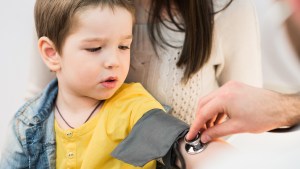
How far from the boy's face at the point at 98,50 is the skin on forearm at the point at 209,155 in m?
0.25

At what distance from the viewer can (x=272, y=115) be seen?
0.73 m

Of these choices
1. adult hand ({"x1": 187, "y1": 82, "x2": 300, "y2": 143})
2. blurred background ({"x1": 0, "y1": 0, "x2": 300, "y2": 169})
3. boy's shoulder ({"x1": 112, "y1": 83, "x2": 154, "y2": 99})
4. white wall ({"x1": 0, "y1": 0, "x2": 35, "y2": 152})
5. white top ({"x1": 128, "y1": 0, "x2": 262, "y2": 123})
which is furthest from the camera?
white wall ({"x1": 0, "y1": 0, "x2": 35, "y2": 152})

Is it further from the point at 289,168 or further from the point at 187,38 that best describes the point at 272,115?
the point at 187,38

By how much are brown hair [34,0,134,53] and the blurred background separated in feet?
0.72

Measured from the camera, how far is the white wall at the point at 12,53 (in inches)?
55.1

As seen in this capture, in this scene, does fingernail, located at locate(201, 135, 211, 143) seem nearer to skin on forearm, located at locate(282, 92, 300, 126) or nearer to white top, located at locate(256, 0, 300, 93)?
skin on forearm, located at locate(282, 92, 300, 126)

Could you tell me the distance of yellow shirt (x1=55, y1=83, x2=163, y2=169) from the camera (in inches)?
36.2

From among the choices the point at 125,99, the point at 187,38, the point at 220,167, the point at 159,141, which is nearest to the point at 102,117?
the point at 125,99

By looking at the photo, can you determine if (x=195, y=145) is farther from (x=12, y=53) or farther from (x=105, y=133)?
(x=12, y=53)

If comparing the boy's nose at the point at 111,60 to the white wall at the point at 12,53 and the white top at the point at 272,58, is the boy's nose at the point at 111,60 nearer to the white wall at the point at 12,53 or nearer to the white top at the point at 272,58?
the white top at the point at 272,58

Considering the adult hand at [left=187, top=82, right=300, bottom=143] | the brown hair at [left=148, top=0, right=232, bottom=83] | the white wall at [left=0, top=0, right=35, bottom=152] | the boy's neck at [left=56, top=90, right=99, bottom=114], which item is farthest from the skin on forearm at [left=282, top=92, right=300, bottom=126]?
the white wall at [left=0, top=0, right=35, bottom=152]

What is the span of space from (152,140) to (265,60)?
0.48m

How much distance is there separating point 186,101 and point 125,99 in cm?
20

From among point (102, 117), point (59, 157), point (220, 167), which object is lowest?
point (59, 157)
